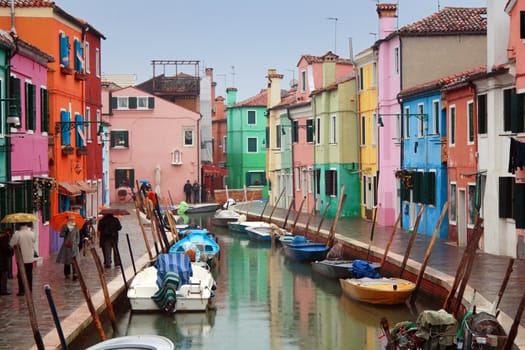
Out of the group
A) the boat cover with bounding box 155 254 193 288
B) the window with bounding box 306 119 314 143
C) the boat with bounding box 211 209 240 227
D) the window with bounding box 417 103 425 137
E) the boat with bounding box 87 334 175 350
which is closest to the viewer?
the boat with bounding box 87 334 175 350

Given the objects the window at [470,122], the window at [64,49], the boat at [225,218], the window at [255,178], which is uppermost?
the window at [64,49]

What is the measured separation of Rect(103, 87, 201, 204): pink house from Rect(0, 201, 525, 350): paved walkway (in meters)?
28.7

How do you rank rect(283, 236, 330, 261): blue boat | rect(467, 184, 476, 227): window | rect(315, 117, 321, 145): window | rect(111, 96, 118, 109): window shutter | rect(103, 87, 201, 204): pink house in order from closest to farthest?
1. rect(467, 184, 476, 227): window
2. rect(283, 236, 330, 261): blue boat
3. rect(315, 117, 321, 145): window
4. rect(111, 96, 118, 109): window shutter
5. rect(103, 87, 201, 204): pink house

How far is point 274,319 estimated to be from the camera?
74.6 ft

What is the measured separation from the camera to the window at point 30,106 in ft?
81.2

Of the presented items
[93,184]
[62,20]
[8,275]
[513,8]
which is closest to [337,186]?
[93,184]

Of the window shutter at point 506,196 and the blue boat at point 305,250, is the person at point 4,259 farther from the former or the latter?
the blue boat at point 305,250

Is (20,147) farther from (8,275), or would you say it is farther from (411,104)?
(411,104)

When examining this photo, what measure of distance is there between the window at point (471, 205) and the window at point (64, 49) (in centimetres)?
1325

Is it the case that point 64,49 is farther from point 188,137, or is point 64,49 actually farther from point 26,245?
point 188,137

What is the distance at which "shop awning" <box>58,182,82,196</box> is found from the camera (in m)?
29.4

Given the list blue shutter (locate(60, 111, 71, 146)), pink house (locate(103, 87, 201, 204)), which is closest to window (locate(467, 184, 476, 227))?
blue shutter (locate(60, 111, 71, 146))

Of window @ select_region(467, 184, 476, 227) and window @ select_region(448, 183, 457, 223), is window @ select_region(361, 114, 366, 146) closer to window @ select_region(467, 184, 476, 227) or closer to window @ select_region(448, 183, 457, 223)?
window @ select_region(448, 183, 457, 223)

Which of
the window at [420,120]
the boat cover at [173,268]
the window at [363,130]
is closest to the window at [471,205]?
the window at [420,120]
